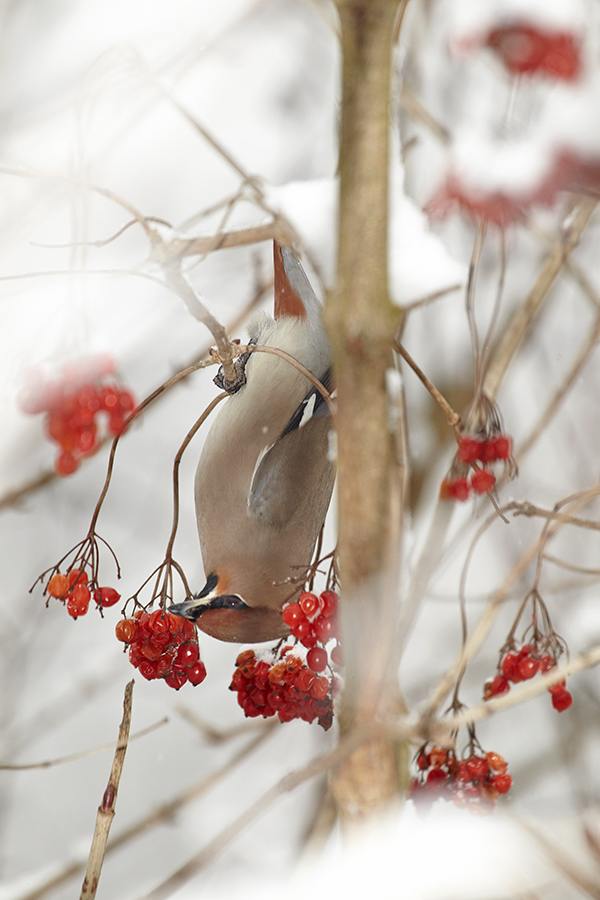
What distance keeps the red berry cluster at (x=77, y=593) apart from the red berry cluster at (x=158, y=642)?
5 centimetres

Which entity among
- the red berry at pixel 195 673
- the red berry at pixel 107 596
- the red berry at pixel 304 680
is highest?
the red berry at pixel 107 596

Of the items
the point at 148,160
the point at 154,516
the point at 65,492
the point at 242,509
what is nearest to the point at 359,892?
the point at 242,509

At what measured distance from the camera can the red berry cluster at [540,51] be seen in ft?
3.92

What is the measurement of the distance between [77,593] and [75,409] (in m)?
0.31

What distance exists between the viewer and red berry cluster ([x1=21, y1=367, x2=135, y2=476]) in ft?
2.96

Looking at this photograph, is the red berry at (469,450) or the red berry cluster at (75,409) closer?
the red berry cluster at (75,409)

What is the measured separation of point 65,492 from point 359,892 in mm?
1537

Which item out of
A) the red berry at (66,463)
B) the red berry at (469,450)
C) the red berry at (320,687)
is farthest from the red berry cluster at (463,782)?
the red berry at (66,463)

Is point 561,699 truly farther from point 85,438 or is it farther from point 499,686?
point 85,438

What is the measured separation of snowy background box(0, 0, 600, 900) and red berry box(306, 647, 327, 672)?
2.82 ft

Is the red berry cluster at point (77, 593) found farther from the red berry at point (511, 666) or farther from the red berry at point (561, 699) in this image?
the red berry at point (561, 699)

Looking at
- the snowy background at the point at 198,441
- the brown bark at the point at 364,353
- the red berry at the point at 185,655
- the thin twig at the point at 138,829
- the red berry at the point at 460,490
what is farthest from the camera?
the snowy background at the point at 198,441

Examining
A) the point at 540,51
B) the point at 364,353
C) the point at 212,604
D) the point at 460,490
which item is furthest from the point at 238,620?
the point at 540,51

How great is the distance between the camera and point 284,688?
3.62 ft
